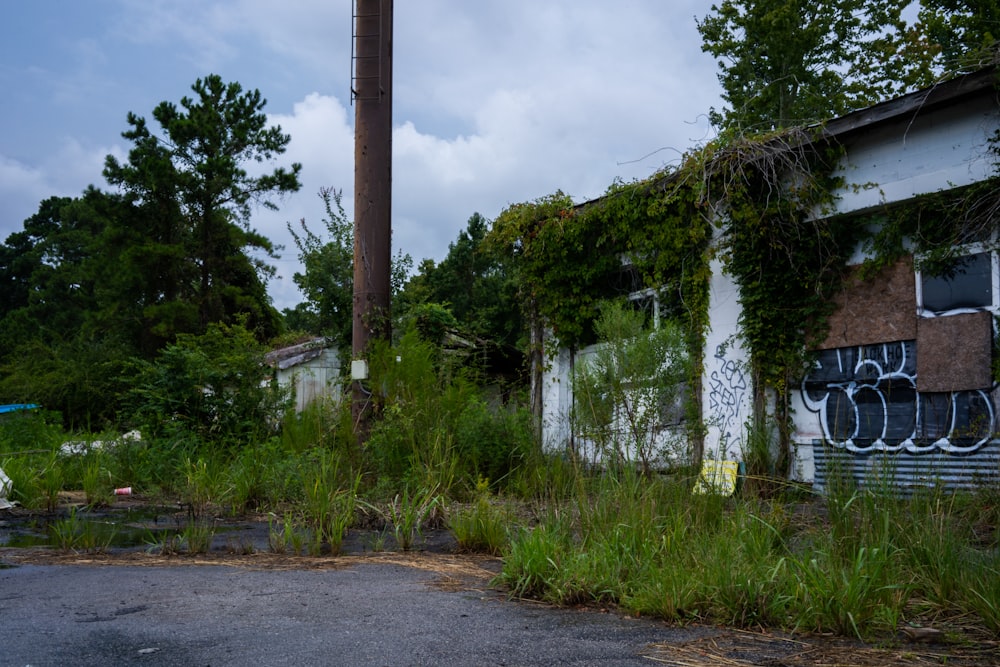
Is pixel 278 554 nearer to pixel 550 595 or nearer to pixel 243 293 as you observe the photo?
pixel 550 595

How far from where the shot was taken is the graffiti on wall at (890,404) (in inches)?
307

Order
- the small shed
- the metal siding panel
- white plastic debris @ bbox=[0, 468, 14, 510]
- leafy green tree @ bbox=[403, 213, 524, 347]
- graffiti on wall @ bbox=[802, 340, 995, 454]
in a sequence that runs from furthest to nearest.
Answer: leafy green tree @ bbox=[403, 213, 524, 347]
the small shed
graffiti on wall @ bbox=[802, 340, 995, 454]
white plastic debris @ bbox=[0, 468, 14, 510]
the metal siding panel

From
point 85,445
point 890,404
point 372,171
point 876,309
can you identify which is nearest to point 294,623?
point 372,171

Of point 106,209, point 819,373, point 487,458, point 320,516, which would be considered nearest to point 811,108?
point 819,373

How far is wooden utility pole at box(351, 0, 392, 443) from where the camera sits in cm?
900

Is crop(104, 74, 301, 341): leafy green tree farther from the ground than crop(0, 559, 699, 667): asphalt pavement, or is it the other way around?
crop(104, 74, 301, 341): leafy green tree

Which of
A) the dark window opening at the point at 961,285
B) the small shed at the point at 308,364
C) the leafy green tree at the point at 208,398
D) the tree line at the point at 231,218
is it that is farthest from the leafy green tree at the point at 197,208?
the dark window opening at the point at 961,285

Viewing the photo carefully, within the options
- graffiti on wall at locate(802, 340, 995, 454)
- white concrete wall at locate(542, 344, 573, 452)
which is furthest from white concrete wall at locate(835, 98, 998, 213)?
white concrete wall at locate(542, 344, 573, 452)

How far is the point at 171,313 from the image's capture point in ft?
86.0

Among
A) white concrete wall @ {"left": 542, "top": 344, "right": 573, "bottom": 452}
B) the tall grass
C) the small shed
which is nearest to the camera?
the tall grass

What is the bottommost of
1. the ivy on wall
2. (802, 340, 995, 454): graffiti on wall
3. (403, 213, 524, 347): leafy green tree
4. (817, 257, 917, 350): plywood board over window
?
(802, 340, 995, 454): graffiti on wall

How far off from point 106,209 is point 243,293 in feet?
17.8

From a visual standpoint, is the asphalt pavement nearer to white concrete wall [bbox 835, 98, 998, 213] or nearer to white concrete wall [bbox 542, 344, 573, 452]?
white concrete wall [bbox 835, 98, 998, 213]

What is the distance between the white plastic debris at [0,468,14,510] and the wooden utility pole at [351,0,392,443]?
3505 millimetres
